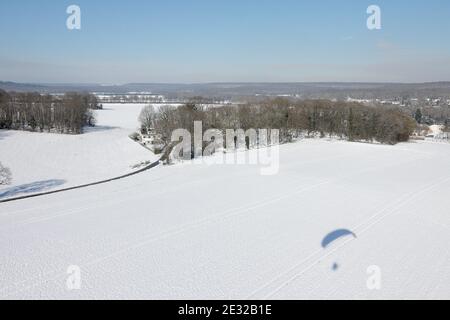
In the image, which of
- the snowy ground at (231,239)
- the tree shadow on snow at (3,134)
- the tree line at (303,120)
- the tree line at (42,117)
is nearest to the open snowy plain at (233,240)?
the snowy ground at (231,239)

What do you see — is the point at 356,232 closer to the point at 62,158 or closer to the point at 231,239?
the point at 231,239

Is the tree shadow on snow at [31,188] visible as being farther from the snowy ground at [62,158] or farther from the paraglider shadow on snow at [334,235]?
the paraglider shadow on snow at [334,235]

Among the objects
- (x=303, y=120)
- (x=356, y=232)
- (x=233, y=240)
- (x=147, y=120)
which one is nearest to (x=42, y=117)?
(x=147, y=120)

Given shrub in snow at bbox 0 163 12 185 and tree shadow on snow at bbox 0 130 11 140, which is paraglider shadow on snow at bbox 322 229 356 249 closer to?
shrub in snow at bbox 0 163 12 185

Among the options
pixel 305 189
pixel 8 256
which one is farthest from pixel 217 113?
pixel 8 256

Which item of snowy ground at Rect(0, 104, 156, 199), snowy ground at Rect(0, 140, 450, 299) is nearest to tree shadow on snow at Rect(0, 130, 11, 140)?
snowy ground at Rect(0, 104, 156, 199)
